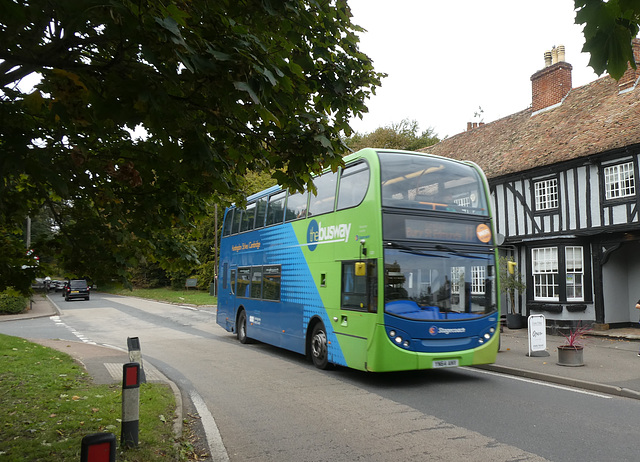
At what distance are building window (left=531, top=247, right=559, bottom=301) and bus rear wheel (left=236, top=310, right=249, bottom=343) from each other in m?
11.3

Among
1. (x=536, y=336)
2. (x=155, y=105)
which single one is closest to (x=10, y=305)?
(x=536, y=336)

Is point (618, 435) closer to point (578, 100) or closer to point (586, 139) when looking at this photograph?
point (586, 139)

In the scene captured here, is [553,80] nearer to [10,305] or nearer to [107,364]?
[107,364]

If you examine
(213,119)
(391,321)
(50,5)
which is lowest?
(391,321)

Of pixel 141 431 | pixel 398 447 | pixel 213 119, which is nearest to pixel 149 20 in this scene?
pixel 213 119

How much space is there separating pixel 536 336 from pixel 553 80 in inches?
584

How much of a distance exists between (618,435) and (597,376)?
13.1 feet

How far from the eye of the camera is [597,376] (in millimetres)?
9578

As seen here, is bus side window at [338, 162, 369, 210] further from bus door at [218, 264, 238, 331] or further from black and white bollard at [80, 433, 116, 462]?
black and white bollard at [80, 433, 116, 462]

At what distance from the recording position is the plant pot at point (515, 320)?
18.5 metres

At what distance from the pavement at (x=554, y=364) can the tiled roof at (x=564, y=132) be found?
6.43m

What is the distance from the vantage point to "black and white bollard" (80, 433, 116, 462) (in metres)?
2.71

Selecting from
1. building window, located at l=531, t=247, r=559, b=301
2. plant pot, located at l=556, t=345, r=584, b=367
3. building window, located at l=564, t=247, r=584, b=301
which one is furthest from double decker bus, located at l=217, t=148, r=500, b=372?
building window, located at l=531, t=247, r=559, b=301

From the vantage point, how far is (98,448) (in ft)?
8.98
